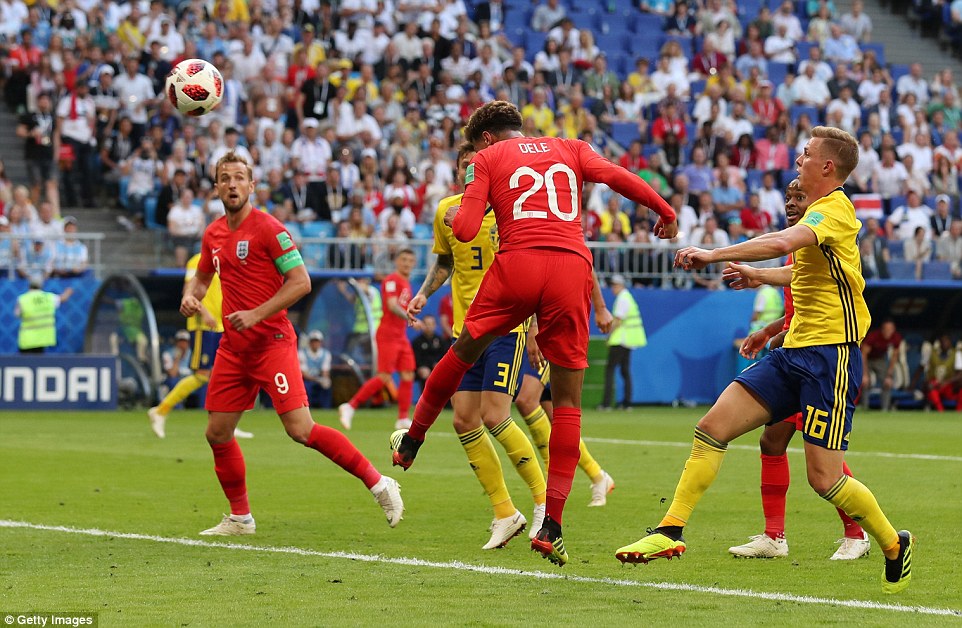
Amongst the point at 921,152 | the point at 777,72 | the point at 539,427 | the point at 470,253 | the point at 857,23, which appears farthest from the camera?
the point at 857,23

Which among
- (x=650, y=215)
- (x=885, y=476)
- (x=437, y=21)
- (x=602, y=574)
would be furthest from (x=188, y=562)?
(x=437, y=21)

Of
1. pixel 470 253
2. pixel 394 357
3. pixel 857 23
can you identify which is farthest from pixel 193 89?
pixel 857 23

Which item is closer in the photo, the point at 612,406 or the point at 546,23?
the point at 612,406

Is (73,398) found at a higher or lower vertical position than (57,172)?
lower

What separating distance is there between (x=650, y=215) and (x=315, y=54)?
253 inches

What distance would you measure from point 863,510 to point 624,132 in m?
21.2

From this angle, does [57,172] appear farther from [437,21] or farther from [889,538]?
[889,538]

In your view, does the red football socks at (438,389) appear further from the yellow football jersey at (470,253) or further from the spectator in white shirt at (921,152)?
the spectator in white shirt at (921,152)

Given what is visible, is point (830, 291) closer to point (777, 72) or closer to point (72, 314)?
point (72, 314)

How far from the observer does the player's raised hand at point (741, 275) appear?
22.9ft

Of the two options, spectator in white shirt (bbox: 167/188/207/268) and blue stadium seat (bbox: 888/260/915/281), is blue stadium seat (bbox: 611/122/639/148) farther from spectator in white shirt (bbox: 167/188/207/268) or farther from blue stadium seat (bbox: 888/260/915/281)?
spectator in white shirt (bbox: 167/188/207/268)

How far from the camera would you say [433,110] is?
1038 inches

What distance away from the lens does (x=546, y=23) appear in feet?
98.5

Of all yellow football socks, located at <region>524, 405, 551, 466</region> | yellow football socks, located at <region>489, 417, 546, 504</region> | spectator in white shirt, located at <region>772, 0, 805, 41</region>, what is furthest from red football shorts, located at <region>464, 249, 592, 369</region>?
spectator in white shirt, located at <region>772, 0, 805, 41</region>
